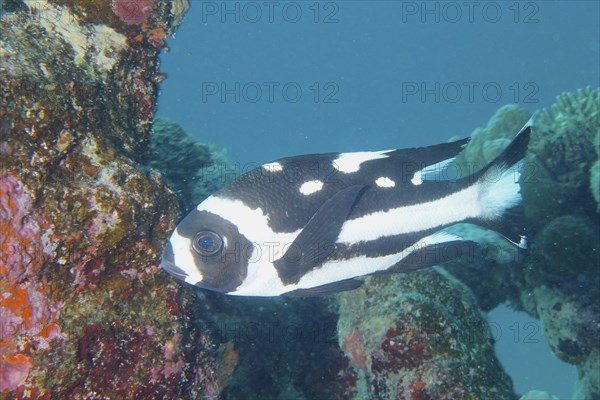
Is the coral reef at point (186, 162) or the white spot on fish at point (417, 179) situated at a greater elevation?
the coral reef at point (186, 162)

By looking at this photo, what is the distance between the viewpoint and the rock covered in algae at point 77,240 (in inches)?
94.8

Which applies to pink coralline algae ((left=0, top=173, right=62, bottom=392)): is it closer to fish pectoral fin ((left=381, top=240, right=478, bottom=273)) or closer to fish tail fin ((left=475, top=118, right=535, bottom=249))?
fish pectoral fin ((left=381, top=240, right=478, bottom=273))

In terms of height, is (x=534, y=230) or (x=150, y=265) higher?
(x=534, y=230)

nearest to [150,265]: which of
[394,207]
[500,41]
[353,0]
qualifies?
[394,207]

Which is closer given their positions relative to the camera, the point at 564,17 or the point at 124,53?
the point at 124,53

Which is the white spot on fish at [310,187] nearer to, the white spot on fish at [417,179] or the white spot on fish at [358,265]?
the white spot on fish at [358,265]

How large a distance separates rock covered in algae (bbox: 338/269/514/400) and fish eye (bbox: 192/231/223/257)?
230cm

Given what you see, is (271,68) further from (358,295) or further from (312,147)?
(358,295)

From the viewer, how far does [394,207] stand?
8.86 ft

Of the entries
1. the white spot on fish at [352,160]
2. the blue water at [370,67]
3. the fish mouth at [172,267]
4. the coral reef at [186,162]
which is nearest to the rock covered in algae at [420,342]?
the white spot on fish at [352,160]

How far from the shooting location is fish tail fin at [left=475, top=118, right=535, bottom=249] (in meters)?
2.75

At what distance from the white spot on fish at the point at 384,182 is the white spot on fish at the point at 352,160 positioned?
0.48ft

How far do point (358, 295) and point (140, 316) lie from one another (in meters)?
2.53

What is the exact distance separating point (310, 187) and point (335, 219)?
0.29 m
